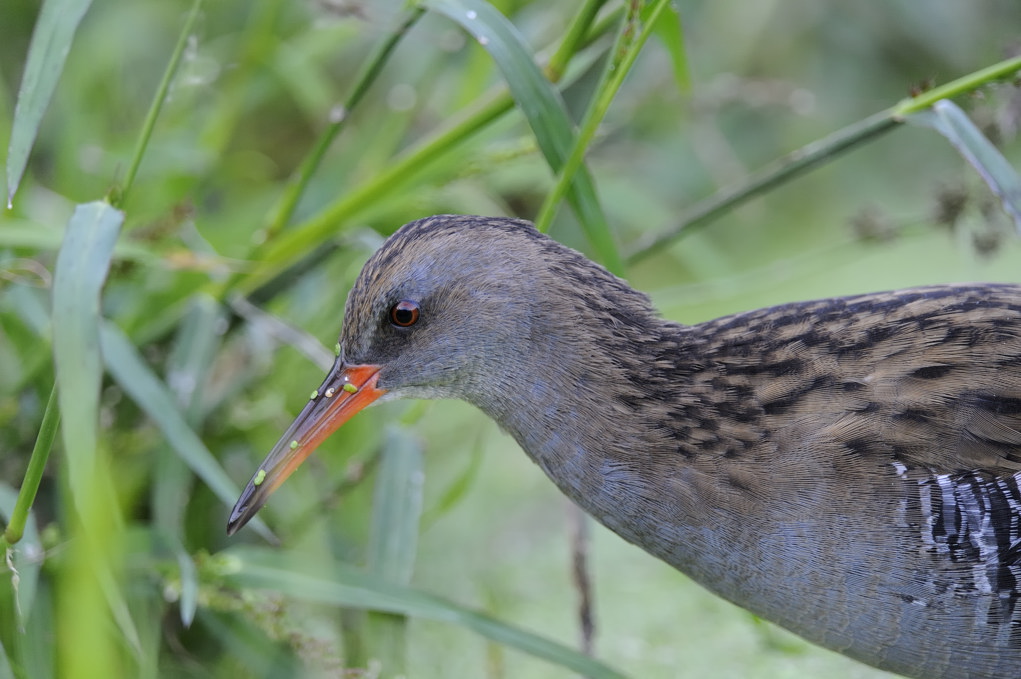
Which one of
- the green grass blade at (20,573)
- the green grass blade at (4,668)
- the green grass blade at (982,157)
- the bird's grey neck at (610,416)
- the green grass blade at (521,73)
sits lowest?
the green grass blade at (4,668)

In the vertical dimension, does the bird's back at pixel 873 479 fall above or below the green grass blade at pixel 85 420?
above

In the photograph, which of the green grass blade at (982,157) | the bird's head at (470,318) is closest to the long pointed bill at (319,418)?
the bird's head at (470,318)

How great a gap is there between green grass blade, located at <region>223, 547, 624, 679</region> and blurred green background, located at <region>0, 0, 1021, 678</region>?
0.19ft

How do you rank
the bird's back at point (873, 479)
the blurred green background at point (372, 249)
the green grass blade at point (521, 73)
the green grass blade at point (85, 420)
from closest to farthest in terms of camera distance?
the green grass blade at point (85, 420) → the bird's back at point (873, 479) → the green grass blade at point (521, 73) → the blurred green background at point (372, 249)

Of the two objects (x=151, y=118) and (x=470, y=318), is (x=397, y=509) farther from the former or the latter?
(x=151, y=118)

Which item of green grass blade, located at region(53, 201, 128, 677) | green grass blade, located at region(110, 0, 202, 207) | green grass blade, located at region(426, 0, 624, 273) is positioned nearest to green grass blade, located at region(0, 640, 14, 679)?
green grass blade, located at region(53, 201, 128, 677)

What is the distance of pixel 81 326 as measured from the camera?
1.55 m

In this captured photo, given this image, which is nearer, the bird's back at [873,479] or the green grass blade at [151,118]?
the bird's back at [873,479]

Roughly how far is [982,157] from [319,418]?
1026 mm

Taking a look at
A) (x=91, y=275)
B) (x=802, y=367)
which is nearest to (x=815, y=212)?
(x=802, y=367)

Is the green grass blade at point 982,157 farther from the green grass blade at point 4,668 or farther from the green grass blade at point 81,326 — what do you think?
the green grass blade at point 4,668

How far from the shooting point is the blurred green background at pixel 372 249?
220 centimetres

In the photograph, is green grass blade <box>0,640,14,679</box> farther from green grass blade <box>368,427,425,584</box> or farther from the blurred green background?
green grass blade <box>368,427,425,584</box>

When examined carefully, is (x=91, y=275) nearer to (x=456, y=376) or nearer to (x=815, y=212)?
(x=456, y=376)
